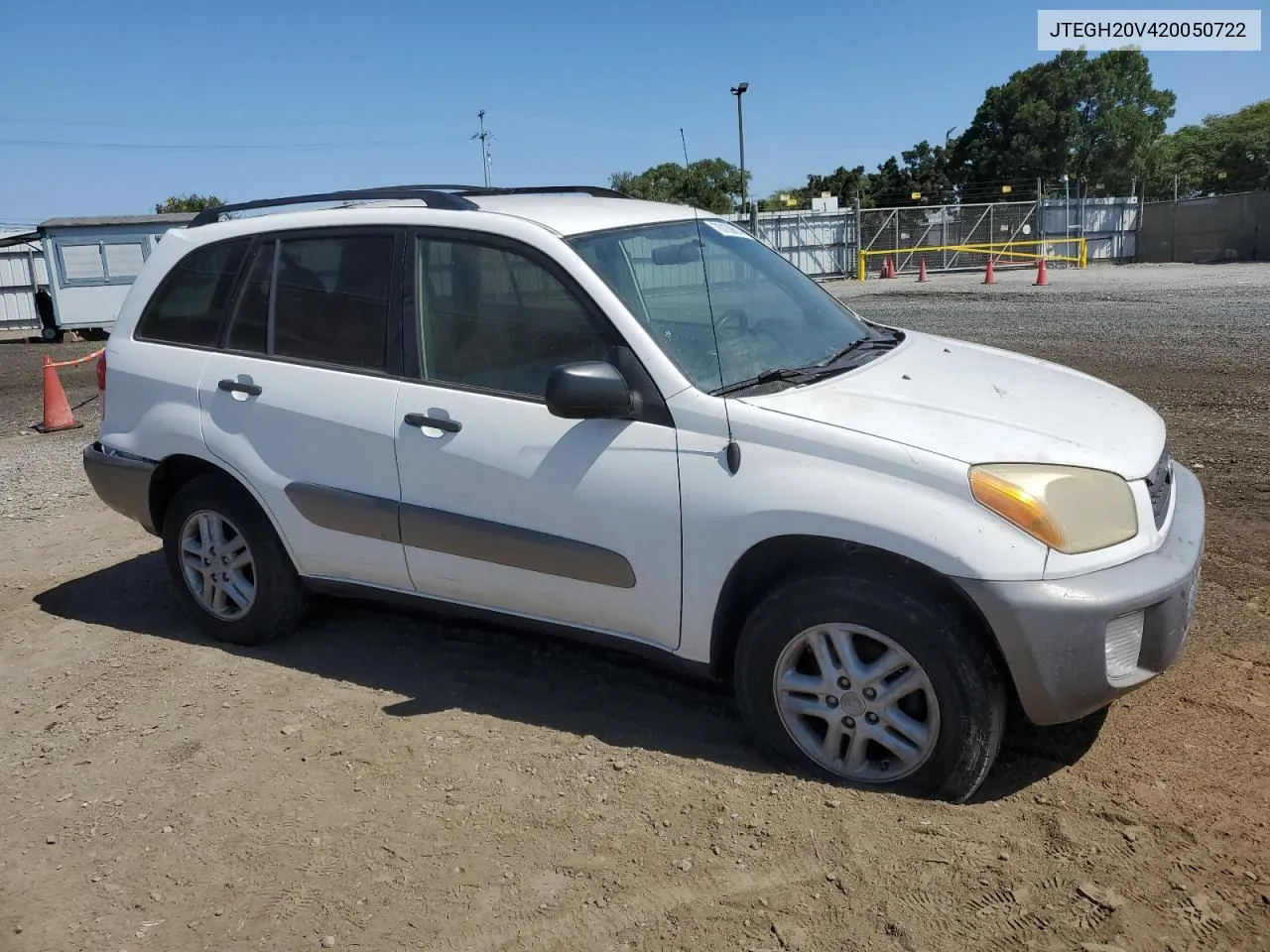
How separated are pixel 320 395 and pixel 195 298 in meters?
1.03

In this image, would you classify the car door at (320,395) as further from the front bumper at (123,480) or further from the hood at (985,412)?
the hood at (985,412)

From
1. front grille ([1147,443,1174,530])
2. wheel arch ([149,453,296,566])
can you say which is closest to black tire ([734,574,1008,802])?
front grille ([1147,443,1174,530])

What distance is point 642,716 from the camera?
381 cm

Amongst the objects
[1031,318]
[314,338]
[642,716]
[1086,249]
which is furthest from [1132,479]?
[1086,249]

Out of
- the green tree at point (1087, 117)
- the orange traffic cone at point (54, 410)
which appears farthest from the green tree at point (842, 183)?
the orange traffic cone at point (54, 410)

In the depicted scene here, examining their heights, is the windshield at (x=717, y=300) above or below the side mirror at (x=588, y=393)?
above

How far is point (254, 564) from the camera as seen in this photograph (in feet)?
14.8

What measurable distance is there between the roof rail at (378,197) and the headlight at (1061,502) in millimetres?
2218

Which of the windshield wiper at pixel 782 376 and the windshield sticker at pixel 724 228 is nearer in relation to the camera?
the windshield wiper at pixel 782 376

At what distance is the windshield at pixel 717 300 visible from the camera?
3578mm

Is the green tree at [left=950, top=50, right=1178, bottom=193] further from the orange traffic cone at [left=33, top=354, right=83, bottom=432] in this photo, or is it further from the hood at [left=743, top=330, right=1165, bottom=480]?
the hood at [left=743, top=330, right=1165, bottom=480]

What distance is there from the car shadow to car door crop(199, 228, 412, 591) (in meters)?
0.44

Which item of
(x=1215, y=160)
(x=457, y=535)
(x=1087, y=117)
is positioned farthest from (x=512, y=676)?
(x=1215, y=160)

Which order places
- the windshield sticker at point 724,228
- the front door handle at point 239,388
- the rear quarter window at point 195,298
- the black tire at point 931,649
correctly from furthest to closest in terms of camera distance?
the rear quarter window at point 195,298 → the windshield sticker at point 724,228 → the front door handle at point 239,388 → the black tire at point 931,649
